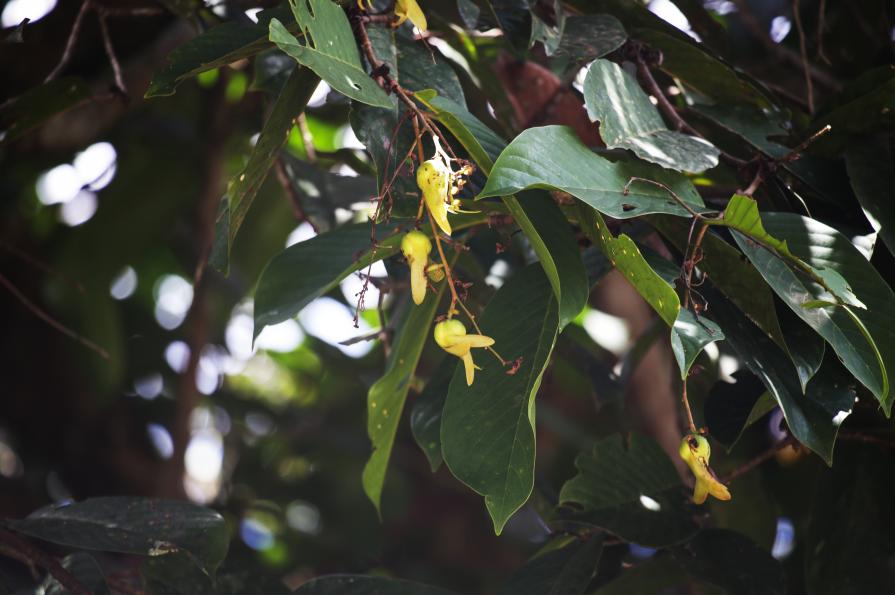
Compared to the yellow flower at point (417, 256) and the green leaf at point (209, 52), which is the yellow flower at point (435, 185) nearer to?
the yellow flower at point (417, 256)

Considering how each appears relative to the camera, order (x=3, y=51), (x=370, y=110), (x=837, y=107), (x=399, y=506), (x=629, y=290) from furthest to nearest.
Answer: (x=399, y=506)
(x=629, y=290)
(x=3, y=51)
(x=837, y=107)
(x=370, y=110)

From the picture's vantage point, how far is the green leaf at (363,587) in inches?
41.9

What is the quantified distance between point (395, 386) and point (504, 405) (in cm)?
23

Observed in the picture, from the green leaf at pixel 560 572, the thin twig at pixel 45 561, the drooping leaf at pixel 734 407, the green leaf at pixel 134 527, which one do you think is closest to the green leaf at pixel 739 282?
the drooping leaf at pixel 734 407

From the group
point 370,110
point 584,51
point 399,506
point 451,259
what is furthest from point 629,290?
point 370,110

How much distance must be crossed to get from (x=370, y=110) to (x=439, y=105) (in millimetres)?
100

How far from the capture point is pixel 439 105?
0.82 metres

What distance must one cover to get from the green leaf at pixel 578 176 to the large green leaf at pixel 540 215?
4cm

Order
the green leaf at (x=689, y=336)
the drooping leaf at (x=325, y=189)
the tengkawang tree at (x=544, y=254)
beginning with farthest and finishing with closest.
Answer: the drooping leaf at (x=325, y=189)
the tengkawang tree at (x=544, y=254)
the green leaf at (x=689, y=336)

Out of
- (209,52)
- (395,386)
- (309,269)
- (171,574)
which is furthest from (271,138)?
(171,574)

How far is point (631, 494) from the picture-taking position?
3.72 ft

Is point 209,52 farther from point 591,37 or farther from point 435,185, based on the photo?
point 591,37

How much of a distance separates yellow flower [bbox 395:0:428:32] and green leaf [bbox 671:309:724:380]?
0.36 meters

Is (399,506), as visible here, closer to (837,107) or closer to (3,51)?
(3,51)
